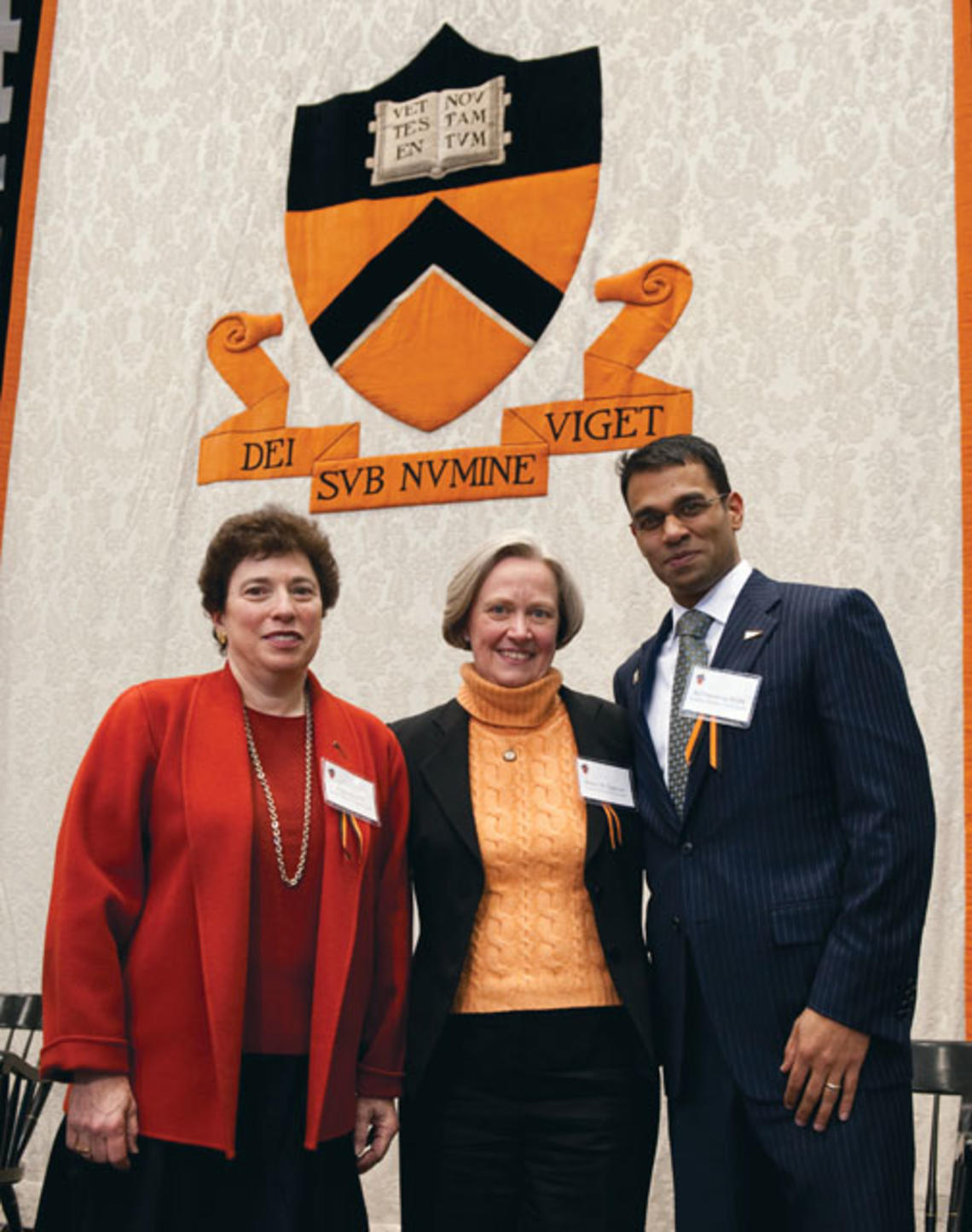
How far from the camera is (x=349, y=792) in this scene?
1.92 meters

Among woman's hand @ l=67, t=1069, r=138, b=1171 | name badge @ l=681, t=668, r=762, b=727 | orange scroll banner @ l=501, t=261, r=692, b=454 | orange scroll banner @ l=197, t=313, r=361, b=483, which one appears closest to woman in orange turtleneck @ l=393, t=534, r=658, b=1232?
name badge @ l=681, t=668, r=762, b=727

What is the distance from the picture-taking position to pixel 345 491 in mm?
4043

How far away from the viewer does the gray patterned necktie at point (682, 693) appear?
6.21ft

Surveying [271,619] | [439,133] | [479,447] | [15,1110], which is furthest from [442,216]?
[15,1110]

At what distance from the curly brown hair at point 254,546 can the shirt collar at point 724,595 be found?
22.6 inches

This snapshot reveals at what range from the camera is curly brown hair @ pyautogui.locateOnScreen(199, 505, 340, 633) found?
1.99m

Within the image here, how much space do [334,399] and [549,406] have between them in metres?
0.71

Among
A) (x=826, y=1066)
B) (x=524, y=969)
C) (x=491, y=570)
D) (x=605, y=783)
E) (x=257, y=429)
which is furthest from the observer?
(x=257, y=429)

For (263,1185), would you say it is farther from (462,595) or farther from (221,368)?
(221,368)

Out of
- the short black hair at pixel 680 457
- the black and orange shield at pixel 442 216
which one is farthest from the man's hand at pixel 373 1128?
the black and orange shield at pixel 442 216

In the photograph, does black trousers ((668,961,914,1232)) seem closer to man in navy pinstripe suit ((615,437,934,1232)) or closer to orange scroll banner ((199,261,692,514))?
man in navy pinstripe suit ((615,437,934,1232))

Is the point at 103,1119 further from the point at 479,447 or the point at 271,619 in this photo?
the point at 479,447

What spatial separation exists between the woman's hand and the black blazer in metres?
0.41

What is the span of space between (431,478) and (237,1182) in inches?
97.5
